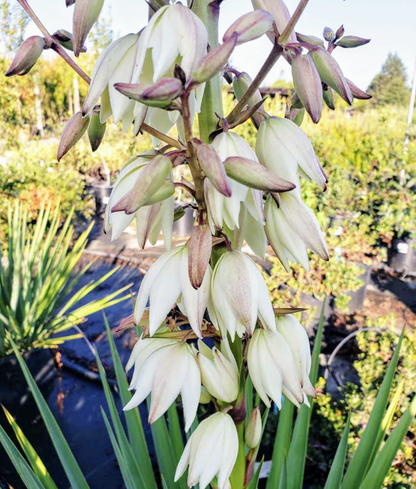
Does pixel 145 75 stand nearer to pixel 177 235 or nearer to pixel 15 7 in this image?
pixel 177 235

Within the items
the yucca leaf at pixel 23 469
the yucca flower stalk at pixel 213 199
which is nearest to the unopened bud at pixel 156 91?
the yucca flower stalk at pixel 213 199

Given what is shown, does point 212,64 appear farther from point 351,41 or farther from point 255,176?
point 351,41

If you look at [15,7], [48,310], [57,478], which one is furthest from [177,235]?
[15,7]

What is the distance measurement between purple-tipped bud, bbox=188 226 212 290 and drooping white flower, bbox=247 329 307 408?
0.14 meters

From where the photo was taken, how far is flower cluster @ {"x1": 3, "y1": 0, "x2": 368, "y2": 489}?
0.40 m

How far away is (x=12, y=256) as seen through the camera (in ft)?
6.40

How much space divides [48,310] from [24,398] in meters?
0.37

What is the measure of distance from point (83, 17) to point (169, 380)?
0.39 m

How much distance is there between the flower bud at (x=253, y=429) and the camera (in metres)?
0.56

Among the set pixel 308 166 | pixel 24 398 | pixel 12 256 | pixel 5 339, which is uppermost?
pixel 308 166

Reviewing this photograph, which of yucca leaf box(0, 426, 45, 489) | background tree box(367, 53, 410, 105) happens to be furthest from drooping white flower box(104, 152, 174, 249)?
background tree box(367, 53, 410, 105)

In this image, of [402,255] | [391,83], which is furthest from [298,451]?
[391,83]

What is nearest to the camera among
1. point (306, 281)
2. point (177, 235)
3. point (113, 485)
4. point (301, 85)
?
point (301, 85)

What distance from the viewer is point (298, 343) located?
53cm
